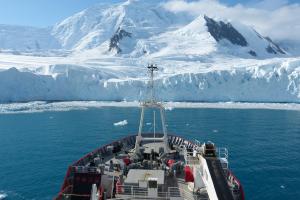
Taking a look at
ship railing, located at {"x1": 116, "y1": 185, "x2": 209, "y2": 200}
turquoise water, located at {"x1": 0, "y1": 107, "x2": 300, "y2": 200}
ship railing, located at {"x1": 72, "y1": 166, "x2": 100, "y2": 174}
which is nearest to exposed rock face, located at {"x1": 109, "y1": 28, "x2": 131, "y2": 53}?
turquoise water, located at {"x1": 0, "y1": 107, "x2": 300, "y2": 200}

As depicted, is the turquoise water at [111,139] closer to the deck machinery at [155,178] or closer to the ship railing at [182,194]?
the deck machinery at [155,178]

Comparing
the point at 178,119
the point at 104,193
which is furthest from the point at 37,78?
the point at 104,193

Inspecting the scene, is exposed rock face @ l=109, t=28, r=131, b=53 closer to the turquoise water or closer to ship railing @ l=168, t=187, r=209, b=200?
the turquoise water

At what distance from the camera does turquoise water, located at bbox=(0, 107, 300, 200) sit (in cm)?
2825

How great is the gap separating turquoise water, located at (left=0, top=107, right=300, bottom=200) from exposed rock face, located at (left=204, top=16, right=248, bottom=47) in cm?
10338

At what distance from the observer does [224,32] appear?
565 ft

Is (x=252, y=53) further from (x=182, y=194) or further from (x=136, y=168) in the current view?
(x=182, y=194)

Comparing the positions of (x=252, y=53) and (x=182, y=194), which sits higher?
(x=252, y=53)

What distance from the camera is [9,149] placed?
40375 mm

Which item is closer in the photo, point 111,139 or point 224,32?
point 111,139

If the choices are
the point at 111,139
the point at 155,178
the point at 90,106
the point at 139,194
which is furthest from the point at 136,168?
the point at 90,106

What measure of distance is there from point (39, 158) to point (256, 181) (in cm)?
2141

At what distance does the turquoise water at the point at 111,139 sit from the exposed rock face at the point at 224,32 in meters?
103

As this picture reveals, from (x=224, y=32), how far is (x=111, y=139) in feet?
454
